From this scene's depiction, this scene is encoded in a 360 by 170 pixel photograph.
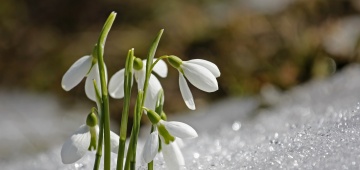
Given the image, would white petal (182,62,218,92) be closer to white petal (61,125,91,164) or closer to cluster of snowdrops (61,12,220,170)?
cluster of snowdrops (61,12,220,170)

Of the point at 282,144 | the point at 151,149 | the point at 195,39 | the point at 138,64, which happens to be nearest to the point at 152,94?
the point at 138,64

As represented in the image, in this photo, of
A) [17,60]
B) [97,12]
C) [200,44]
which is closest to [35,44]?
[17,60]

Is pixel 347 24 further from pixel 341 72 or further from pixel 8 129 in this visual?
pixel 8 129

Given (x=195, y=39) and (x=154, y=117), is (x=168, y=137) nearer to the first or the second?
(x=154, y=117)

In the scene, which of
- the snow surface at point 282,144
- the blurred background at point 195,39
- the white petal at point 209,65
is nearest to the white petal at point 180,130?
the white petal at point 209,65

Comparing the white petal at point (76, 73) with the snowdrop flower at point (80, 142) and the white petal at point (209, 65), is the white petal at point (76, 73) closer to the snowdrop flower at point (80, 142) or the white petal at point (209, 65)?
the snowdrop flower at point (80, 142)

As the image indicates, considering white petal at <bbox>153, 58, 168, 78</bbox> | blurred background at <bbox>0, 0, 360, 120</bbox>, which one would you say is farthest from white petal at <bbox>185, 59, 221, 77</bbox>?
blurred background at <bbox>0, 0, 360, 120</bbox>
